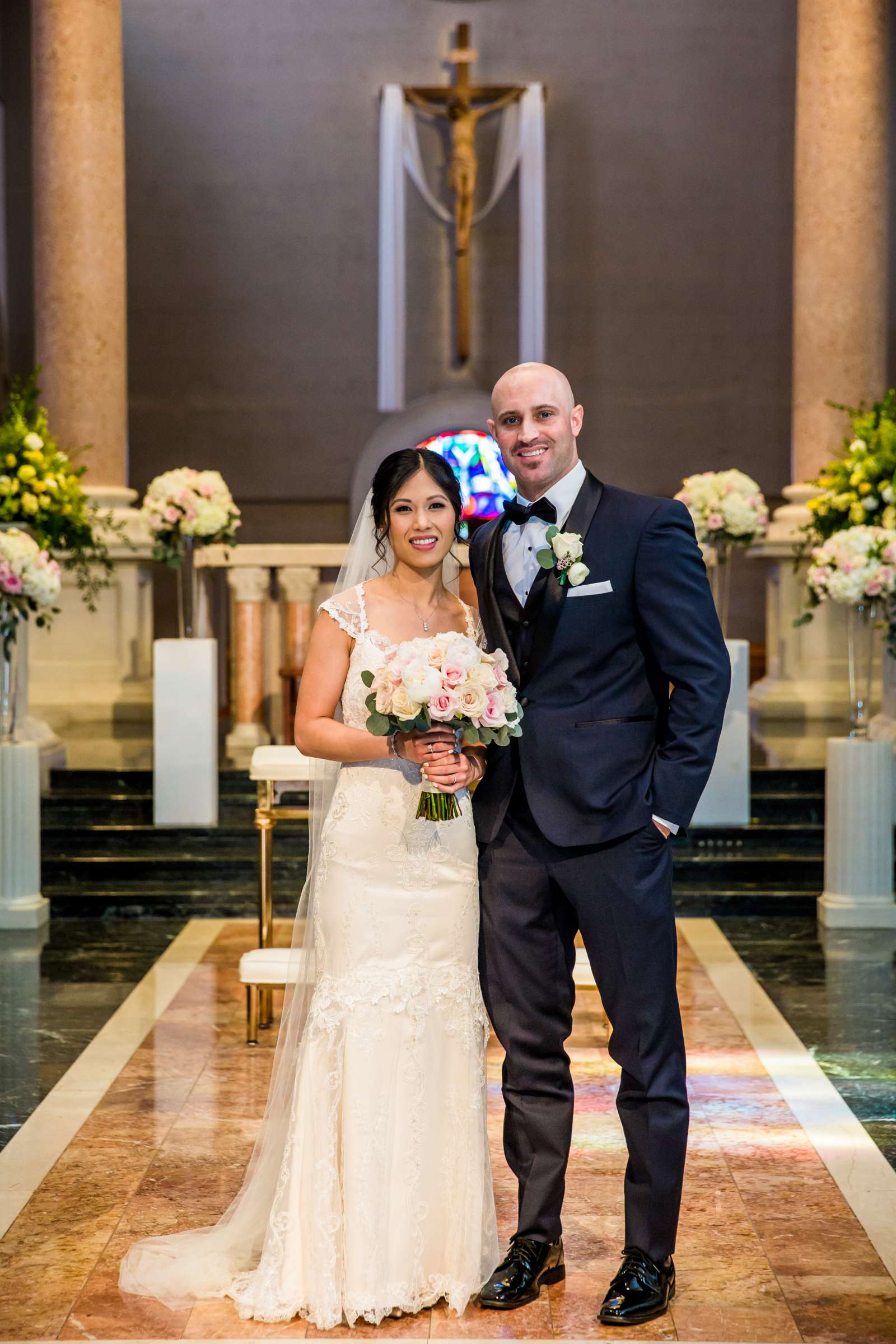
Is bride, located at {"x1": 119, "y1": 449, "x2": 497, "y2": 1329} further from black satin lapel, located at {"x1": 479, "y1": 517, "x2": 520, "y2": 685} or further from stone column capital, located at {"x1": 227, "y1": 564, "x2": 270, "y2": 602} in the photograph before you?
stone column capital, located at {"x1": 227, "y1": 564, "x2": 270, "y2": 602}

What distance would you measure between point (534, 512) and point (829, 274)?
769 cm

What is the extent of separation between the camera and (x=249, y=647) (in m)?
9.53

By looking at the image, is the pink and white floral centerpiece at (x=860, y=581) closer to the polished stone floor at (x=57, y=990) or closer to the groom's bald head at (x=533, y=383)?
the polished stone floor at (x=57, y=990)

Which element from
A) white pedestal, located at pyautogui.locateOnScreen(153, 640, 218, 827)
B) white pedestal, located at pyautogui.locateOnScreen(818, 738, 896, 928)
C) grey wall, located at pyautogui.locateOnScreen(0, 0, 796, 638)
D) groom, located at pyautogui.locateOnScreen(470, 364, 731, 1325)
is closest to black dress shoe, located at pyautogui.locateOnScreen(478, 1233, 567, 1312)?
groom, located at pyautogui.locateOnScreen(470, 364, 731, 1325)

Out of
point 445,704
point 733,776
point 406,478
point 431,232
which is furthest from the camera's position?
point 431,232

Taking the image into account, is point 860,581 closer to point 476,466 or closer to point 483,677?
point 483,677

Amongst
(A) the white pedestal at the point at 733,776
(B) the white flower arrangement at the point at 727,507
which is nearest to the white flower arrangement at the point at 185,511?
(B) the white flower arrangement at the point at 727,507

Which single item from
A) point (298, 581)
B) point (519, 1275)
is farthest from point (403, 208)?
point (519, 1275)

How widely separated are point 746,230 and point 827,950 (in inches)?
360

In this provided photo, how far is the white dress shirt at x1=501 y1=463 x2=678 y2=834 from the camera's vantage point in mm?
3135

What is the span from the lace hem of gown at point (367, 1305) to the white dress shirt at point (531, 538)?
1408mm

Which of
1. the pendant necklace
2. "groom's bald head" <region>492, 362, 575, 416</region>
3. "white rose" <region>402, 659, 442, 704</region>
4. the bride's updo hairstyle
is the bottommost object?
"white rose" <region>402, 659, 442, 704</region>

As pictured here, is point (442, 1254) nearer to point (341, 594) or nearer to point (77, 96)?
point (341, 594)

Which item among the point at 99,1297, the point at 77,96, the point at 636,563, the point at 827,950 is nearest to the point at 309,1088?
the point at 99,1297
